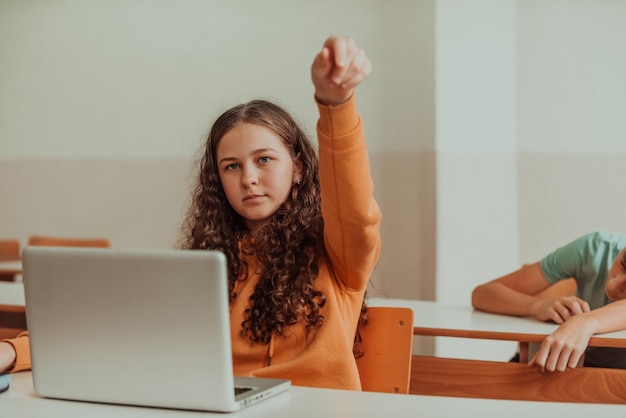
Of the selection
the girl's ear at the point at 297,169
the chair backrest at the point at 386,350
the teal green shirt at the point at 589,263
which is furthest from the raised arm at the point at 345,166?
the teal green shirt at the point at 589,263

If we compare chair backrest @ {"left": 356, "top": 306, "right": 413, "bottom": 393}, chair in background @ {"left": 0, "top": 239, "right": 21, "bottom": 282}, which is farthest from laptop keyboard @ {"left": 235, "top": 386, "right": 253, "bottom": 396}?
chair in background @ {"left": 0, "top": 239, "right": 21, "bottom": 282}

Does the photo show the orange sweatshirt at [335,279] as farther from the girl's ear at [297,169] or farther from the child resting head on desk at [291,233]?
the girl's ear at [297,169]

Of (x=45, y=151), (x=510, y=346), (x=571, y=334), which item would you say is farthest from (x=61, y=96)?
(x=571, y=334)

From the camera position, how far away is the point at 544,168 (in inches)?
158

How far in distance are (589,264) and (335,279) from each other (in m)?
1.07

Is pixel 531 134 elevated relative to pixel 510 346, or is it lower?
elevated

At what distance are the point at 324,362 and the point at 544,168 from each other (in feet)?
8.82

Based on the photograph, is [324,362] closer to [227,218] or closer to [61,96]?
[227,218]

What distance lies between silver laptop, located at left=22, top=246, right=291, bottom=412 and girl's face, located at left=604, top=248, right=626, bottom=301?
1.31m

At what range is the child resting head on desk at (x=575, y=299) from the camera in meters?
1.88

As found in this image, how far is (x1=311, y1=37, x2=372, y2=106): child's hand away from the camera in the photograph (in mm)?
1301

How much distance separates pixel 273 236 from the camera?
1744 mm

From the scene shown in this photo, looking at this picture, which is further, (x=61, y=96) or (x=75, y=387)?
(x=61, y=96)

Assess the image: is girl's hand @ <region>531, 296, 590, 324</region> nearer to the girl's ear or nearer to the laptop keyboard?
the girl's ear
